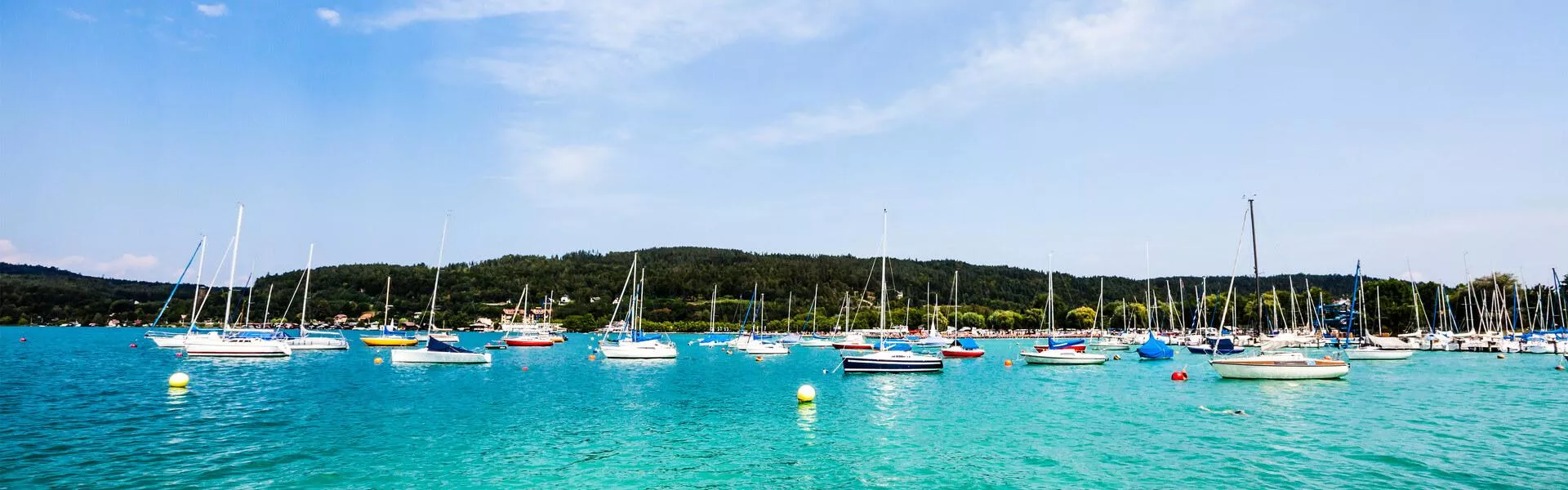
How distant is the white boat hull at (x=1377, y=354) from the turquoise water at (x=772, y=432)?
21.3 metres

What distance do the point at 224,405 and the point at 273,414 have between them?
435cm

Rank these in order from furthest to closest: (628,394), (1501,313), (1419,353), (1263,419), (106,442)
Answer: (1501,313) → (1419,353) → (628,394) → (1263,419) → (106,442)

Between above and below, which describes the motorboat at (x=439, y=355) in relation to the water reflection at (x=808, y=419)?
above

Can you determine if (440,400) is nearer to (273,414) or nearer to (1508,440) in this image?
(273,414)

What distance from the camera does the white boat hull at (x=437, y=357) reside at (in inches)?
2391

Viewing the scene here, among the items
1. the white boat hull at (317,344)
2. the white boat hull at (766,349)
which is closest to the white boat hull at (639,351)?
the white boat hull at (766,349)

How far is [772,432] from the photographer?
27.3m

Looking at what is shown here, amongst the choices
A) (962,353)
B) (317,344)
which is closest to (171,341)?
(317,344)

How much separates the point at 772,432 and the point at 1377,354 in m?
68.6

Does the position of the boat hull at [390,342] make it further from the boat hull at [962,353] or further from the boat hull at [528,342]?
the boat hull at [962,353]

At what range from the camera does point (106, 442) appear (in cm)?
2358

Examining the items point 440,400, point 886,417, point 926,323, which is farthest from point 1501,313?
point 440,400

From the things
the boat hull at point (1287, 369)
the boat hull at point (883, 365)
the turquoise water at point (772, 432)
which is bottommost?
the turquoise water at point (772, 432)

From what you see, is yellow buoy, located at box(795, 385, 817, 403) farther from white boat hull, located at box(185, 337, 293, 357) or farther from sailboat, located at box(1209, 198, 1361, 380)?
white boat hull, located at box(185, 337, 293, 357)
